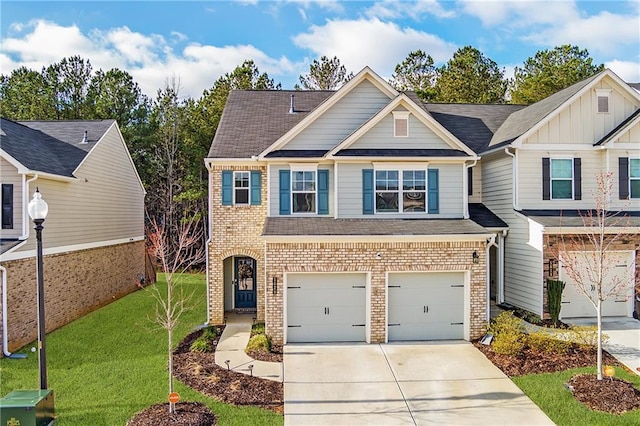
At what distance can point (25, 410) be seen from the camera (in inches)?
287

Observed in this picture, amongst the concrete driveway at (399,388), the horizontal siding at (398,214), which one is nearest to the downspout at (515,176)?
A: the horizontal siding at (398,214)

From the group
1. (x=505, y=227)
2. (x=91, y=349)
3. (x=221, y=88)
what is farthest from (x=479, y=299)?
Answer: (x=221, y=88)

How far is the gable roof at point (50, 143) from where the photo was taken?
1405 cm

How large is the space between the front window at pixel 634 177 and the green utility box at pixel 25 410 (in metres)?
18.0

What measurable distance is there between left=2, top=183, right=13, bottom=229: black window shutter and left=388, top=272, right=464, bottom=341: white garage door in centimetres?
1159

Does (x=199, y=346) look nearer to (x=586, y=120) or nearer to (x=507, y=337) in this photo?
(x=507, y=337)

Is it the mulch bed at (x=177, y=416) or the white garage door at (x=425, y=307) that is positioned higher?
the white garage door at (x=425, y=307)

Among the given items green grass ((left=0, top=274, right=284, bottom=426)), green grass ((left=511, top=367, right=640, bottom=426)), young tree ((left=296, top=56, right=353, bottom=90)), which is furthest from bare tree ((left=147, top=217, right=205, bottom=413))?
young tree ((left=296, top=56, right=353, bottom=90))

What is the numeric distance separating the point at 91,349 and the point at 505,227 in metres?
13.8

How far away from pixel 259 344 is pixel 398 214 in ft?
19.6

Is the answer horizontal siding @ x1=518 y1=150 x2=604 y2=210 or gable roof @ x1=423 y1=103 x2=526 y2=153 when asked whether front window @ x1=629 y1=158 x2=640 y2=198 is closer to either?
horizontal siding @ x1=518 y1=150 x2=604 y2=210

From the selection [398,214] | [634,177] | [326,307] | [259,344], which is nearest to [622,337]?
[634,177]

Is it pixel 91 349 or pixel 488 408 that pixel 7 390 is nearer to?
pixel 91 349

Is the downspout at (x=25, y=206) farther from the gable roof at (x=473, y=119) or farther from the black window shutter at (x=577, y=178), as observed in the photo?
Answer: the black window shutter at (x=577, y=178)
